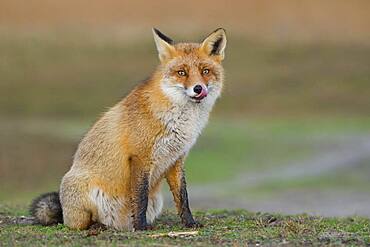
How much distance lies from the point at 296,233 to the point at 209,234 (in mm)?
1057

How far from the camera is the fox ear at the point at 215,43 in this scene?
1209 cm

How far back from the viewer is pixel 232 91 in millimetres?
46250

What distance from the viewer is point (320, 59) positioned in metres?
51.2

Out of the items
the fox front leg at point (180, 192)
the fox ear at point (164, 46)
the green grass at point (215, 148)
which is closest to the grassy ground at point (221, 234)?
the fox front leg at point (180, 192)

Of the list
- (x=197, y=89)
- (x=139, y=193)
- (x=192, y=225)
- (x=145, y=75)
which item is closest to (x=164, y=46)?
(x=197, y=89)

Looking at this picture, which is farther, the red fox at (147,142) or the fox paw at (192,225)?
A: the fox paw at (192,225)

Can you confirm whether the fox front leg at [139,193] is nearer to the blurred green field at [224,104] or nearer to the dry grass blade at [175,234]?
the dry grass blade at [175,234]

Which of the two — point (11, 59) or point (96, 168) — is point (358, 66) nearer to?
point (11, 59)

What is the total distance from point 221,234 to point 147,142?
1493mm

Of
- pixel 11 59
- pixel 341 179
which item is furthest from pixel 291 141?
pixel 11 59

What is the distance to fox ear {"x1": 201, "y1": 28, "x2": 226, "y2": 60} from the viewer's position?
12.1 m

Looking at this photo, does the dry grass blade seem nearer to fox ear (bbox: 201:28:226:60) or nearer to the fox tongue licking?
the fox tongue licking

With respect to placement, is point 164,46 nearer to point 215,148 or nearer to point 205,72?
point 205,72

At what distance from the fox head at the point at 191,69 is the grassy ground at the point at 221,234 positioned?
1.72m
